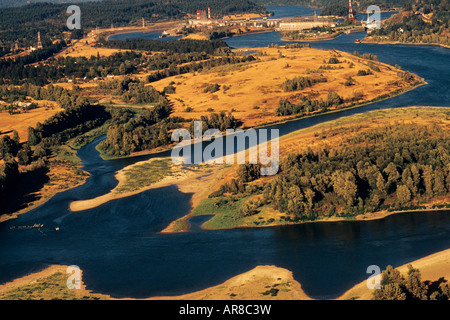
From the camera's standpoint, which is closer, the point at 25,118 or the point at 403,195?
the point at 403,195

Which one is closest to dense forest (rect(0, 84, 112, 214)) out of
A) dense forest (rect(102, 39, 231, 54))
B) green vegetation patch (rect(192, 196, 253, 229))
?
green vegetation patch (rect(192, 196, 253, 229))

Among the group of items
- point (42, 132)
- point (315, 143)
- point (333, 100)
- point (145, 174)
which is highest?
point (333, 100)

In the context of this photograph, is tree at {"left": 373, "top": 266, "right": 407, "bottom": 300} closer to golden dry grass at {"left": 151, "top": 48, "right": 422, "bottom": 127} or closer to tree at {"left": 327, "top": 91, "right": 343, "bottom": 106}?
golden dry grass at {"left": 151, "top": 48, "right": 422, "bottom": 127}

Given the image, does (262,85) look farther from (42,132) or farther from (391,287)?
(391,287)

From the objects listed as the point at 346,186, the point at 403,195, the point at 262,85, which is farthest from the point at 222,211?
the point at 262,85

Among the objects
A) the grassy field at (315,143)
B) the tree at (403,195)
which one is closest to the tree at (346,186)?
the grassy field at (315,143)

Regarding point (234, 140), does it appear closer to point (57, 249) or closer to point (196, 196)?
point (196, 196)
